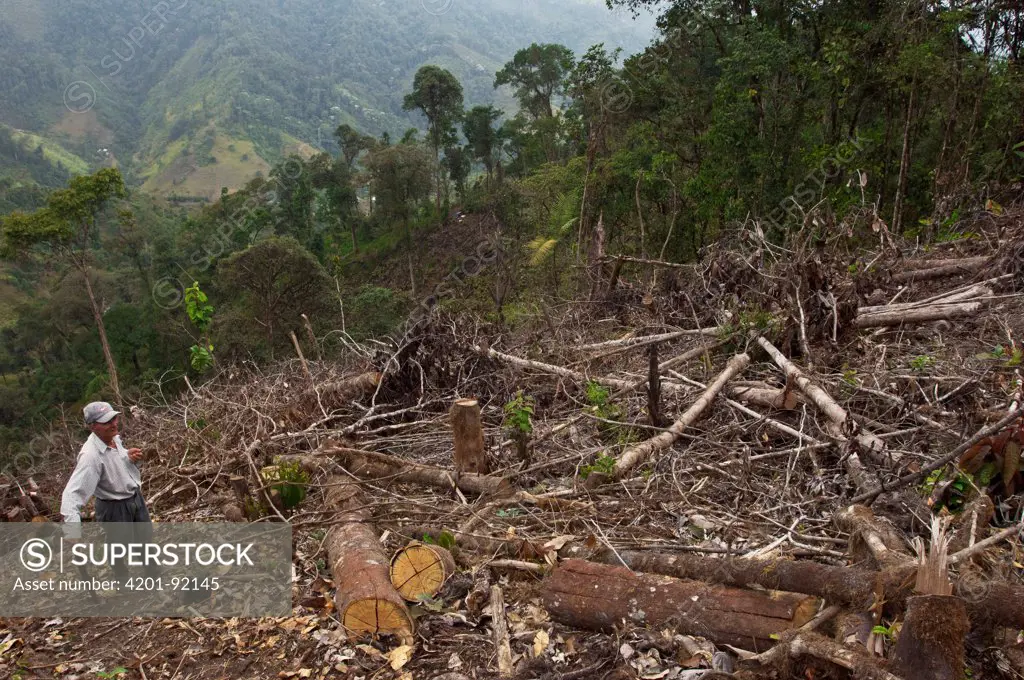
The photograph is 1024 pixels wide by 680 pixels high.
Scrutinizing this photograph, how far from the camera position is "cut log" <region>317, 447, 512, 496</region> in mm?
4219

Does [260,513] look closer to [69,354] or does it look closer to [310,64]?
[69,354]

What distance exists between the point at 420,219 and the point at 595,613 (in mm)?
37570

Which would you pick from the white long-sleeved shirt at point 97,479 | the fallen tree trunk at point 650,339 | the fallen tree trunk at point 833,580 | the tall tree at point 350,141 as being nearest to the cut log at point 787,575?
the fallen tree trunk at point 833,580

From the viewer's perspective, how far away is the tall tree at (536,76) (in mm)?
37938

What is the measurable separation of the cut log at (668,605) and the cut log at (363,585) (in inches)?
27.9

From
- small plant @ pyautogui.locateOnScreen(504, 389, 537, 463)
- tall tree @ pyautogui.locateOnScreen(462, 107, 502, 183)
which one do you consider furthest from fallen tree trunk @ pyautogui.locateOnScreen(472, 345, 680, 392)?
tall tree @ pyautogui.locateOnScreen(462, 107, 502, 183)

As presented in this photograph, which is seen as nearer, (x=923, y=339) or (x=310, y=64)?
(x=923, y=339)

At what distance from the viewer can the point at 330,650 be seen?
115 inches

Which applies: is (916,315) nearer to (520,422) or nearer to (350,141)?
(520,422)

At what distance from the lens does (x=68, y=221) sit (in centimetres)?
2158

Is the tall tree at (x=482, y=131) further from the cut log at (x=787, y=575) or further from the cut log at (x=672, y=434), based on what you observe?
the cut log at (x=787, y=575)

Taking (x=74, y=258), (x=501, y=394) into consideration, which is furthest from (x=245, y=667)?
(x=74, y=258)

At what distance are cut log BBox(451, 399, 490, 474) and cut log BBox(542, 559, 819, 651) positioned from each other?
1541 millimetres

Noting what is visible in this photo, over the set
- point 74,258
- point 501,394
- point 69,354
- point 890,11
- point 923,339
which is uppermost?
point 890,11
